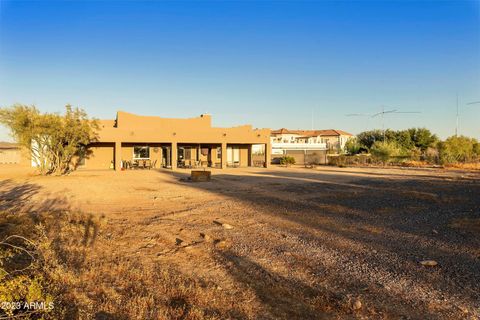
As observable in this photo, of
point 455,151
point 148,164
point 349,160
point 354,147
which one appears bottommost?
point 349,160

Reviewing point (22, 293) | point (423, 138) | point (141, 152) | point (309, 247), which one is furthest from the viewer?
point (423, 138)

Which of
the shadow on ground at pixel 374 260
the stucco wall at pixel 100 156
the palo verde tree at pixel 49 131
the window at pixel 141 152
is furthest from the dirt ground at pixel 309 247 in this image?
the window at pixel 141 152

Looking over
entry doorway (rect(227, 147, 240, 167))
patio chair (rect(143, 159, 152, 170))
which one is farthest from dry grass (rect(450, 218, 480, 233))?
entry doorway (rect(227, 147, 240, 167))

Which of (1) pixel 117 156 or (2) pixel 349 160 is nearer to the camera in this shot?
(1) pixel 117 156

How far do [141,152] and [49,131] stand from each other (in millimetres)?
11036

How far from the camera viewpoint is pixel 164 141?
29625mm

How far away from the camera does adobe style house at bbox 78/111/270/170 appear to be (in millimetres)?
28938

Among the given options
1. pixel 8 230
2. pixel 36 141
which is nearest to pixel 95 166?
pixel 36 141

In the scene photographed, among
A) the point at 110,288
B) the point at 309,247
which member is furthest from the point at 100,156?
the point at 110,288

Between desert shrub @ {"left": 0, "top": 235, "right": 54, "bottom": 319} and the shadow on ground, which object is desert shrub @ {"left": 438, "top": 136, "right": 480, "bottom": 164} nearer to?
the shadow on ground

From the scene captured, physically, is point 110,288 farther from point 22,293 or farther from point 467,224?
point 467,224

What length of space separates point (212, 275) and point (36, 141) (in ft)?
76.0

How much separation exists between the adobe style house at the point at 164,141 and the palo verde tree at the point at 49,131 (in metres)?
3.16

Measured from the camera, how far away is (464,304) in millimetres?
4320
